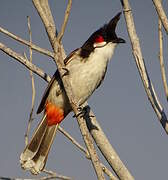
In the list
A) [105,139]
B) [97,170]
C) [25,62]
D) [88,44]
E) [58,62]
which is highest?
[88,44]

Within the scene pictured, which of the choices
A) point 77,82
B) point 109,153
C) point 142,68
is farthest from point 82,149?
point 77,82

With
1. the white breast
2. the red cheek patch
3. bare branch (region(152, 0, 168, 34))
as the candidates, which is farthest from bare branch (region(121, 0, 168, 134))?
the red cheek patch

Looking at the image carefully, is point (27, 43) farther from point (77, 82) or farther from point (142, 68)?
point (77, 82)

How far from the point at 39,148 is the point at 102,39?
38.9 inches

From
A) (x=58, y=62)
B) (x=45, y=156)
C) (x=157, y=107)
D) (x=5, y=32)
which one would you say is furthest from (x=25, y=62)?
(x=45, y=156)

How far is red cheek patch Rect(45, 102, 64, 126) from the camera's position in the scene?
309 cm

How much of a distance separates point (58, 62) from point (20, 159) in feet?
3.66

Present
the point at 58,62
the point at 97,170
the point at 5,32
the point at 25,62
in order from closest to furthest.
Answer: the point at 97,170, the point at 58,62, the point at 5,32, the point at 25,62

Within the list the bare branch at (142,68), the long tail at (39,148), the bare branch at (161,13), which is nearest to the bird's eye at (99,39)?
the long tail at (39,148)

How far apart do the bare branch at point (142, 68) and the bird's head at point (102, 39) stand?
0.90 metres

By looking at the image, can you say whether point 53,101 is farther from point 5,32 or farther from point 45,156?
point 5,32

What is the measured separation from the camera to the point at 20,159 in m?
2.76

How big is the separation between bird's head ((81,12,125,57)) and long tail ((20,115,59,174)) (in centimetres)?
65

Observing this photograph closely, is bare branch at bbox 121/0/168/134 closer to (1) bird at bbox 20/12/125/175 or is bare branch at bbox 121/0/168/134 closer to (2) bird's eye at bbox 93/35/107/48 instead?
(1) bird at bbox 20/12/125/175
